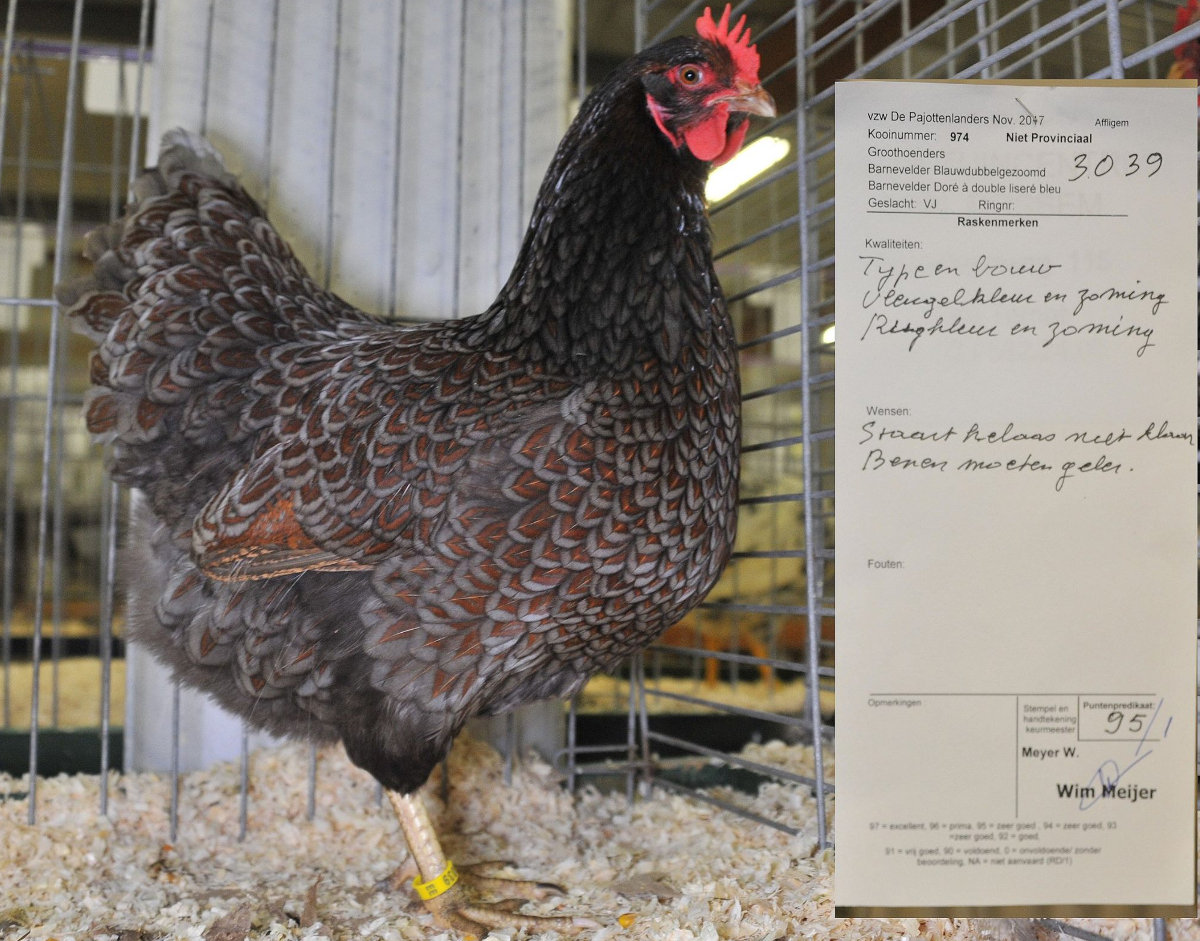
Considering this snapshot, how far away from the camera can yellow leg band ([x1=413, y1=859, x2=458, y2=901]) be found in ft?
4.25

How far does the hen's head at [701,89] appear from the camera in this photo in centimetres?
125

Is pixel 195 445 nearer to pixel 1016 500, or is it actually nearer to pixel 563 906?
pixel 563 906

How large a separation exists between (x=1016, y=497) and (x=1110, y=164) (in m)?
0.33

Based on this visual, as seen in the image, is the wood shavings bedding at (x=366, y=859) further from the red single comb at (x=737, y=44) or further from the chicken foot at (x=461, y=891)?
the red single comb at (x=737, y=44)

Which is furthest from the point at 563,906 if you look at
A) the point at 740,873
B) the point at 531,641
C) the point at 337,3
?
the point at 337,3

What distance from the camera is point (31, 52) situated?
2.53 metres

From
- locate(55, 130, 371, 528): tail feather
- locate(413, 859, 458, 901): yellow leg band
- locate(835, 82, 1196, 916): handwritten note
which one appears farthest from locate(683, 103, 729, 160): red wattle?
locate(413, 859, 458, 901): yellow leg band

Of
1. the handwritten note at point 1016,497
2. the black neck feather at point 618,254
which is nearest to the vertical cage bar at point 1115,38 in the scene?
the handwritten note at point 1016,497

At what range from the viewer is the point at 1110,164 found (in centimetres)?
85

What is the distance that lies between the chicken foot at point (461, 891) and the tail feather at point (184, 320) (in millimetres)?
592

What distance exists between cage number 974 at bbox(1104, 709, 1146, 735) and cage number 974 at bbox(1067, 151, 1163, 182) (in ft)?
1.65

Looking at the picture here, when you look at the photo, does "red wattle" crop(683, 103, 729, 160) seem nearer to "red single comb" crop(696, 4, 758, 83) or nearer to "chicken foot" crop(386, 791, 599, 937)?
"red single comb" crop(696, 4, 758, 83)
